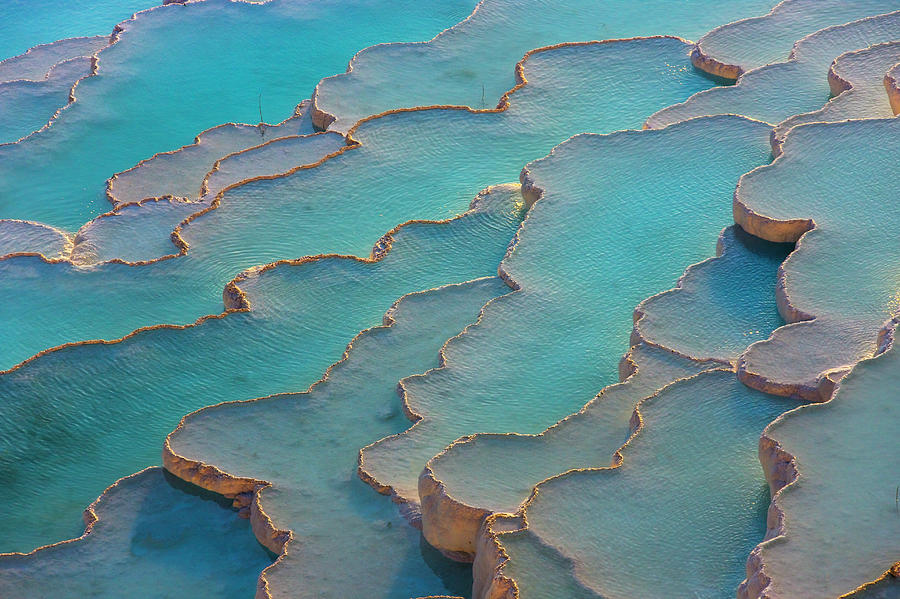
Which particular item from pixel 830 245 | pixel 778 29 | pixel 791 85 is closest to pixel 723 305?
pixel 830 245

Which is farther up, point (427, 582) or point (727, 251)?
point (727, 251)

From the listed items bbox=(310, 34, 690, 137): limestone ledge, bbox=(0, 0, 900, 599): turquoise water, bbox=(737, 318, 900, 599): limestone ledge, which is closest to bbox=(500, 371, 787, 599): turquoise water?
bbox=(0, 0, 900, 599): turquoise water

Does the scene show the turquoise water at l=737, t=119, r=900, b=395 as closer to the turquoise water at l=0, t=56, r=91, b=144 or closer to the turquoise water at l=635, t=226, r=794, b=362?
the turquoise water at l=635, t=226, r=794, b=362

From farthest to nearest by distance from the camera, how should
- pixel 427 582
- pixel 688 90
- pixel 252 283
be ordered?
pixel 688 90 < pixel 252 283 < pixel 427 582

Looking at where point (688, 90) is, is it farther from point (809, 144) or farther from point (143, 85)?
point (143, 85)

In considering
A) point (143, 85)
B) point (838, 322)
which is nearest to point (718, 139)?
point (838, 322)

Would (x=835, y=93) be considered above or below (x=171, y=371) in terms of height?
above

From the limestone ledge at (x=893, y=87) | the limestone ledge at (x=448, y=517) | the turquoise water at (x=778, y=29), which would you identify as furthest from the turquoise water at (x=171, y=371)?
the turquoise water at (x=778, y=29)

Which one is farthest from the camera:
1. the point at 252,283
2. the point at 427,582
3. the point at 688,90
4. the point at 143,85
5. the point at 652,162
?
Result: the point at 143,85

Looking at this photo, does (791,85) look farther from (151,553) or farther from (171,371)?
(151,553)
